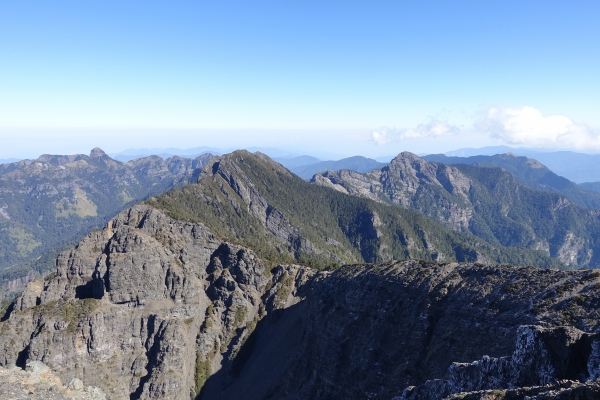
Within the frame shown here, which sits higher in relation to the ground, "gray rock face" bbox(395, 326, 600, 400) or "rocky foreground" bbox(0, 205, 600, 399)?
"gray rock face" bbox(395, 326, 600, 400)

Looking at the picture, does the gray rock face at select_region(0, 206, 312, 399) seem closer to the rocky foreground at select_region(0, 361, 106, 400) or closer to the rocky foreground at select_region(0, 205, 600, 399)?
the rocky foreground at select_region(0, 205, 600, 399)

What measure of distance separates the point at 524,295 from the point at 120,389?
355 feet

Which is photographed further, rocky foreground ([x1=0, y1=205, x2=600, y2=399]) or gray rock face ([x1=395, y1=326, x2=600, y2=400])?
rocky foreground ([x1=0, y1=205, x2=600, y2=399])

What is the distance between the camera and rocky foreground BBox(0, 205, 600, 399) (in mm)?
44281

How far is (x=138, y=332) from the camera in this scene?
114688 millimetres

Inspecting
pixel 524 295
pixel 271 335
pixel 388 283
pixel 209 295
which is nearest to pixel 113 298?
pixel 209 295

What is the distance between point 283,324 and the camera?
122 m

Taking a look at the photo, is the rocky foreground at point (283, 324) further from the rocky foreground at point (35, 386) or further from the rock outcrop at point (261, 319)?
the rocky foreground at point (35, 386)

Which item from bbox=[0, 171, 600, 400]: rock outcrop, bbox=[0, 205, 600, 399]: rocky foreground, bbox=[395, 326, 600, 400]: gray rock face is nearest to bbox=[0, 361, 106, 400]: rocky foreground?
bbox=[0, 171, 600, 400]: rock outcrop

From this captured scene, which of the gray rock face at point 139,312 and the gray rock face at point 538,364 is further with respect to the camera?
the gray rock face at point 139,312

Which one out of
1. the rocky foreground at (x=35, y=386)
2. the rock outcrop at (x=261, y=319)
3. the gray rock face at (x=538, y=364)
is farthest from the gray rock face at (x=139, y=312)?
the gray rock face at (x=538, y=364)

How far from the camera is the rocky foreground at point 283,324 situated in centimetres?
4428

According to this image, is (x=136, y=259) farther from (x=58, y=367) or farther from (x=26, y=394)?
(x=26, y=394)

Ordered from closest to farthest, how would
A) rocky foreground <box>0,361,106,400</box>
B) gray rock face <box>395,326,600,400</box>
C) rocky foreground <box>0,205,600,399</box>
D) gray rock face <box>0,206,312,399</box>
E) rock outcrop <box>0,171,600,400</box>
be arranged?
gray rock face <box>395,326,600,400</box>
rocky foreground <box>0,205,600,399</box>
rock outcrop <box>0,171,600,400</box>
rocky foreground <box>0,361,106,400</box>
gray rock face <box>0,206,312,399</box>
